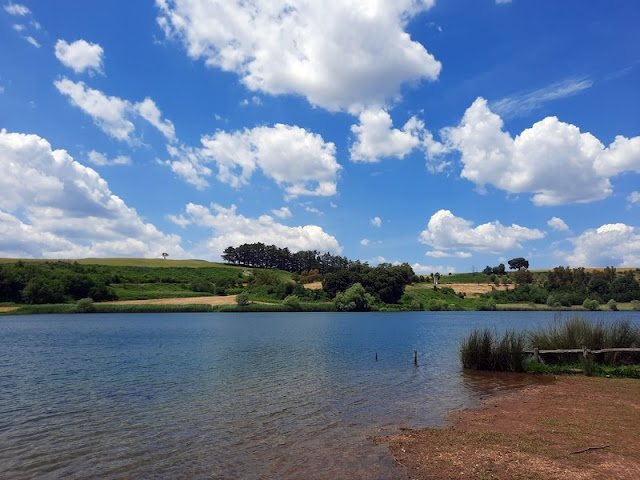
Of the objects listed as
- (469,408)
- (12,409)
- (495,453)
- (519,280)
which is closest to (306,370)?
(469,408)

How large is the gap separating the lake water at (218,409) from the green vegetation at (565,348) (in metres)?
2.12

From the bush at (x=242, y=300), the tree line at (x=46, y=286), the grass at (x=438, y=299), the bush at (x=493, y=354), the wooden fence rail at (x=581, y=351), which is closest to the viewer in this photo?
the wooden fence rail at (x=581, y=351)

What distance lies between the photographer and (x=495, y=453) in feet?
43.1

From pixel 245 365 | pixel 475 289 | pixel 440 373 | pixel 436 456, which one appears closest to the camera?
pixel 436 456

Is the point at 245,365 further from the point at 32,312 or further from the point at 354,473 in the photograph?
the point at 32,312

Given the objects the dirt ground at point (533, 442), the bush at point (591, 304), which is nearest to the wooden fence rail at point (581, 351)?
the dirt ground at point (533, 442)

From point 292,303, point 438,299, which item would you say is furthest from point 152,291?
point 438,299

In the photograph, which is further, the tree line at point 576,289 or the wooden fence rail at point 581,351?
the tree line at point 576,289

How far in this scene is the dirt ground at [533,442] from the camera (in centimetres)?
1169

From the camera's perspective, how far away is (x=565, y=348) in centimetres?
2969

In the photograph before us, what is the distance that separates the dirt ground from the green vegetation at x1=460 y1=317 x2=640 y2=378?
7164mm

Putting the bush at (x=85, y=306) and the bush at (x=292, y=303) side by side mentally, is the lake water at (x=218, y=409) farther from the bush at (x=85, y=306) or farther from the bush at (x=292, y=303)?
the bush at (x=292, y=303)

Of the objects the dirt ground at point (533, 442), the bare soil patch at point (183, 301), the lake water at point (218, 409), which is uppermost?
the bare soil patch at point (183, 301)

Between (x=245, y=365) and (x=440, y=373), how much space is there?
555 inches
